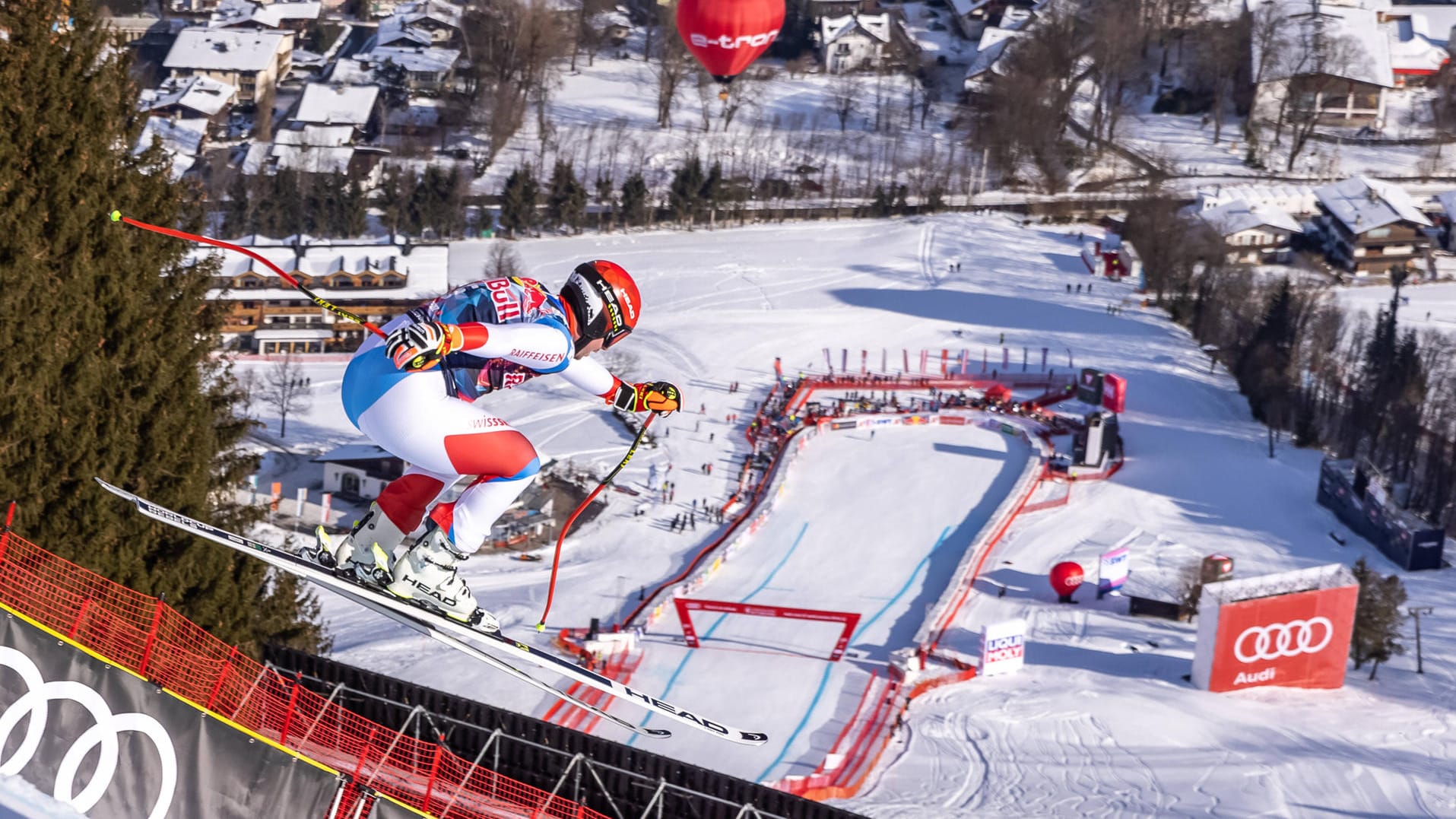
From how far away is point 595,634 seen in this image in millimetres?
23891

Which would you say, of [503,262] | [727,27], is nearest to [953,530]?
[727,27]

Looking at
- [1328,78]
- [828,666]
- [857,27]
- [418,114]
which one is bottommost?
[828,666]

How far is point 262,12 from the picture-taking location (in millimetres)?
71000

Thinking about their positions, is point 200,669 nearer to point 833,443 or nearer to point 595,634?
point 595,634

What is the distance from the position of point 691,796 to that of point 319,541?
4.31 meters

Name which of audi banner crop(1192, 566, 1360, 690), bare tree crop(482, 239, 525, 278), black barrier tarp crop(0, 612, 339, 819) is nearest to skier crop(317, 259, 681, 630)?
black barrier tarp crop(0, 612, 339, 819)

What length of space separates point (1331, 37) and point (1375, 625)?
1930 inches

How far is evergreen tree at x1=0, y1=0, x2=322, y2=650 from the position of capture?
11500mm

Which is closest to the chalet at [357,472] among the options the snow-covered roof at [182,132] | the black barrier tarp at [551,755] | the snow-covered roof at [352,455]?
the snow-covered roof at [352,455]

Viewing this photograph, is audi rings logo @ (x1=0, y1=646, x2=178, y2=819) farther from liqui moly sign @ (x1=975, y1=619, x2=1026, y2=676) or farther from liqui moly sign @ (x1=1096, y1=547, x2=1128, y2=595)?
liqui moly sign @ (x1=1096, y1=547, x2=1128, y2=595)

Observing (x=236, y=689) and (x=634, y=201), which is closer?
(x=236, y=689)

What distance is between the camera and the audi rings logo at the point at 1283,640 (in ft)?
77.9

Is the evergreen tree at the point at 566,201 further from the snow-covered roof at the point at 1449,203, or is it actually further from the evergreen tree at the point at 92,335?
the evergreen tree at the point at 92,335

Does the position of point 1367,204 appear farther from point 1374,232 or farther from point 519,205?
point 519,205
